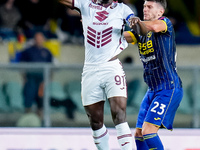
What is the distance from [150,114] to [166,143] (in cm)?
186

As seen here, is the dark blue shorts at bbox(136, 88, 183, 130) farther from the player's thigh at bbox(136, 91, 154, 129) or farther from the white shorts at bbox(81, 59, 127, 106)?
the white shorts at bbox(81, 59, 127, 106)

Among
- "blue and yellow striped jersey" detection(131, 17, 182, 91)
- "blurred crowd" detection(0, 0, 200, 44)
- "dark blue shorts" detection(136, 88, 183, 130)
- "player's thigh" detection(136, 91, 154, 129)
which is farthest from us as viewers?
"blurred crowd" detection(0, 0, 200, 44)

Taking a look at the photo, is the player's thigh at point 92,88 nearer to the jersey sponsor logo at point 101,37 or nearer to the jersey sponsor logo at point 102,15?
the jersey sponsor logo at point 101,37

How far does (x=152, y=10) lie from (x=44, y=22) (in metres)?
5.41

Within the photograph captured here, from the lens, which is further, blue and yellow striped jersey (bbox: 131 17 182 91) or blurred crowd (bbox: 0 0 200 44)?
blurred crowd (bbox: 0 0 200 44)

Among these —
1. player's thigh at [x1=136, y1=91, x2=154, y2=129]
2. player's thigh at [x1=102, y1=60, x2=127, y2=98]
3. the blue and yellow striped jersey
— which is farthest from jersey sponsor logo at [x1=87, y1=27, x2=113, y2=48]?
player's thigh at [x1=136, y1=91, x2=154, y2=129]

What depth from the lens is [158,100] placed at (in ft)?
19.3

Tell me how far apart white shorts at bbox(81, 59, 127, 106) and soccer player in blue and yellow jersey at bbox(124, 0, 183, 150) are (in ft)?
1.17

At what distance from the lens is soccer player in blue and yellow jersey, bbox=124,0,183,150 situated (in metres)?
5.82

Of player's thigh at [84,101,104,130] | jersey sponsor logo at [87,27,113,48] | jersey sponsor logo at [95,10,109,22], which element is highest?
jersey sponsor logo at [95,10,109,22]

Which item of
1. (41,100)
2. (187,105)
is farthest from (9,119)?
(187,105)

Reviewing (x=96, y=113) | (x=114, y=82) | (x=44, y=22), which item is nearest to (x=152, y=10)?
(x=114, y=82)

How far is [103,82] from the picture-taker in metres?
5.88

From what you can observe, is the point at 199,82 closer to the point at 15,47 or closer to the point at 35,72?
the point at 35,72
